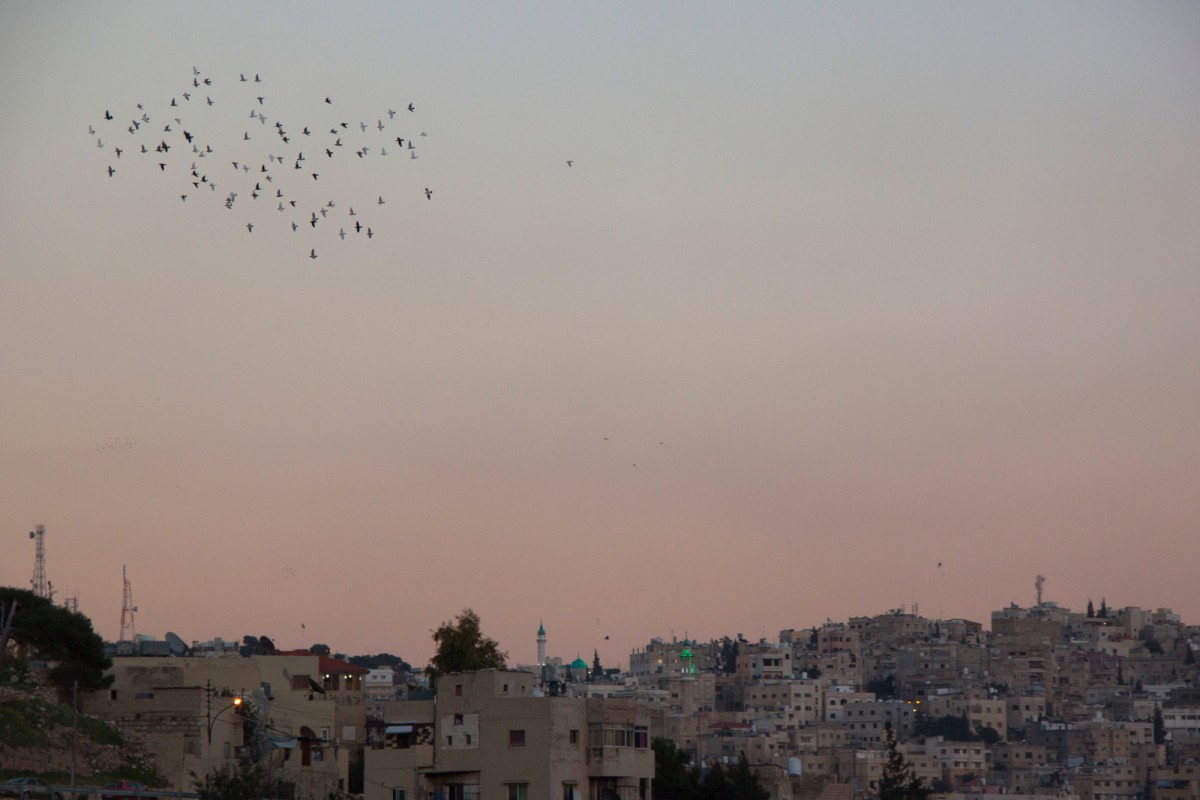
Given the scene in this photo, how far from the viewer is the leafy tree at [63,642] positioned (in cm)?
5878

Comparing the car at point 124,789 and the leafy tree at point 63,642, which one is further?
the leafy tree at point 63,642

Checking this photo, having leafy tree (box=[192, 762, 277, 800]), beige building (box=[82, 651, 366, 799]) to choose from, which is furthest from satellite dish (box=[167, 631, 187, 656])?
leafy tree (box=[192, 762, 277, 800])

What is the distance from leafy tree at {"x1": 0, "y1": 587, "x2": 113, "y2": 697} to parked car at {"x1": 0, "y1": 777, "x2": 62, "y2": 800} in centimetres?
1134

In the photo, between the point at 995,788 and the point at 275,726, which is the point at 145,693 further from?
the point at 995,788

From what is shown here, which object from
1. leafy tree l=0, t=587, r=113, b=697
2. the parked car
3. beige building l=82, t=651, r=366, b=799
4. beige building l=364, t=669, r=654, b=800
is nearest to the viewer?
the parked car

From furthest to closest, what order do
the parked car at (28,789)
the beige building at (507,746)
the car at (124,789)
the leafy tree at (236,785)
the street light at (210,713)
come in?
the beige building at (507,746) < the street light at (210,713) < the leafy tree at (236,785) < the car at (124,789) < the parked car at (28,789)

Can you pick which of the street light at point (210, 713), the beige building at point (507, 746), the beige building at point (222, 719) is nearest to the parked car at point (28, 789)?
the street light at point (210, 713)

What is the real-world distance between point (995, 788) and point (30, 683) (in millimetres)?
120717

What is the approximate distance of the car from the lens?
45431 mm

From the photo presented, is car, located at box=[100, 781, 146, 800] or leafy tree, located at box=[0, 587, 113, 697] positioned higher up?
leafy tree, located at box=[0, 587, 113, 697]

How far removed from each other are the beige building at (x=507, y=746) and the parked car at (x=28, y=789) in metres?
11.9

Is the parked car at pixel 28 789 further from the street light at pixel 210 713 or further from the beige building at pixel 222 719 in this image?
the beige building at pixel 222 719

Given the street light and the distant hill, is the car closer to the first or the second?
the distant hill

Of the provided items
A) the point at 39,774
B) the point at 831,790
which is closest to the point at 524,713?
the point at 39,774
